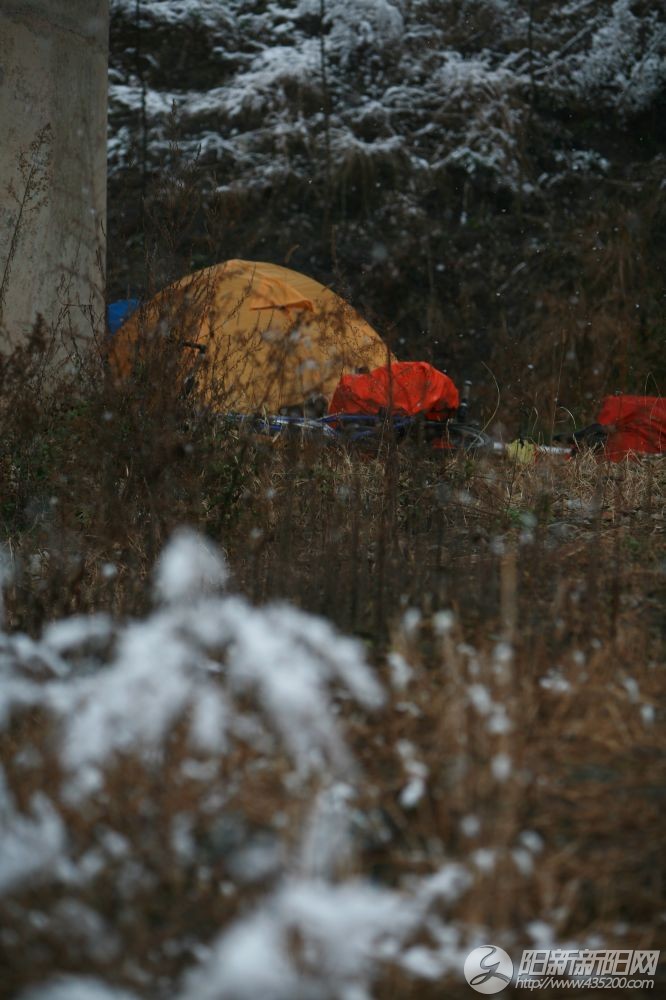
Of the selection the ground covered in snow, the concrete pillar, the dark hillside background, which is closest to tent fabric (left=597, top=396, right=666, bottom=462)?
the concrete pillar

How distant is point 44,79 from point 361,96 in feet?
33.8

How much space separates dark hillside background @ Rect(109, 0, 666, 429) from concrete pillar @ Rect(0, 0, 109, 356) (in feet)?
14.9

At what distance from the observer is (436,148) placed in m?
15.8

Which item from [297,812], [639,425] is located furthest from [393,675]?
[639,425]

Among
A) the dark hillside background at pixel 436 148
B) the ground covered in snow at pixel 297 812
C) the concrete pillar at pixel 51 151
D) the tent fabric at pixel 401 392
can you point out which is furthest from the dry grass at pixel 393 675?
the dark hillside background at pixel 436 148

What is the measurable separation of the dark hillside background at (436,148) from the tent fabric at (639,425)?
3.49 metres

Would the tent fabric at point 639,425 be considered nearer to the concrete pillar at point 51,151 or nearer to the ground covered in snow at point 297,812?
the concrete pillar at point 51,151

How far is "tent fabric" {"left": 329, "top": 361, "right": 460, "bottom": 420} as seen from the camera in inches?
258

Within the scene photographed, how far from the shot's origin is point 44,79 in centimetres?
715

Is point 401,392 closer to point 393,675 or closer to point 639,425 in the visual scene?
point 639,425

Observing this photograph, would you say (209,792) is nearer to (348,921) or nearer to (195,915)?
(195,915)

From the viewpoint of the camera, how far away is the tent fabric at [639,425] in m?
7.23

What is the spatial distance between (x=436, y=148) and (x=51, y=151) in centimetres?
953

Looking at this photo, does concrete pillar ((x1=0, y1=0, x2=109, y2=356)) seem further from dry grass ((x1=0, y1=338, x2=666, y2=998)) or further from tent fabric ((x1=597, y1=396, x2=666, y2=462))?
tent fabric ((x1=597, y1=396, x2=666, y2=462))
